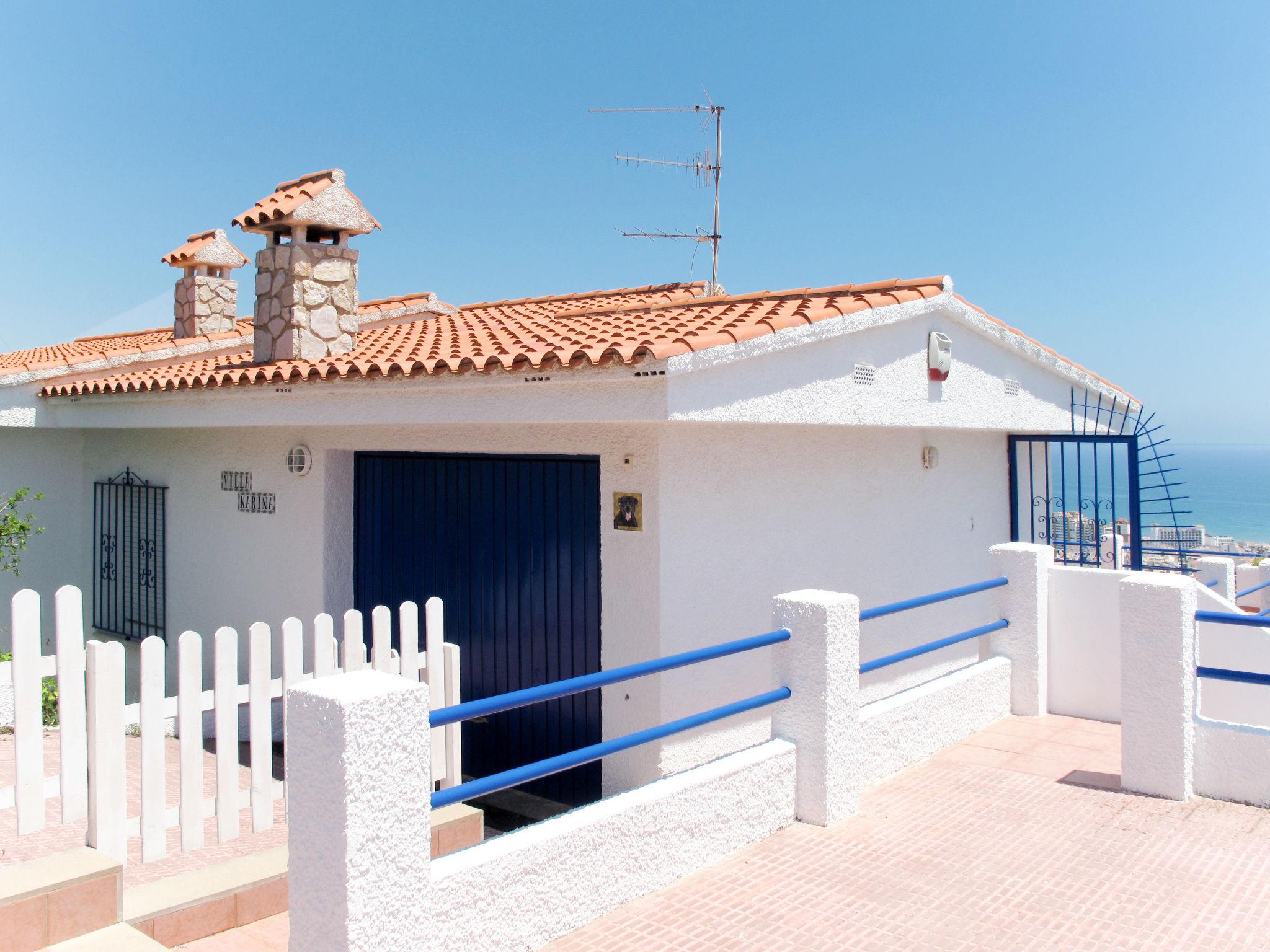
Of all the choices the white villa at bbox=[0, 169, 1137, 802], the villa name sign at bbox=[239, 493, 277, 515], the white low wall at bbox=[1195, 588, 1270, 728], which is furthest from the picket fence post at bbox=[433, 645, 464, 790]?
the white low wall at bbox=[1195, 588, 1270, 728]

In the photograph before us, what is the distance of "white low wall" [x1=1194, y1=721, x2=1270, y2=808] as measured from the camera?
18.5 feet

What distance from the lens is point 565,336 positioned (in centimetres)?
764

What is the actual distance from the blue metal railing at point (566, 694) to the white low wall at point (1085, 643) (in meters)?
3.24

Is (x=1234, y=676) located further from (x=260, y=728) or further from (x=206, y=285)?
(x=206, y=285)

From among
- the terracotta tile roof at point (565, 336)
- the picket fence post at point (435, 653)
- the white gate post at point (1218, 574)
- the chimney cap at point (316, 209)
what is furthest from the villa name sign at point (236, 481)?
the white gate post at point (1218, 574)

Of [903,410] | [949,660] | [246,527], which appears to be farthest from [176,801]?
[949,660]

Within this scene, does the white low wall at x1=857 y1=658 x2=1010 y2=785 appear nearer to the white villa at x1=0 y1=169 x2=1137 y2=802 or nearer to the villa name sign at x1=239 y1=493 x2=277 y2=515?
the white villa at x1=0 y1=169 x2=1137 y2=802

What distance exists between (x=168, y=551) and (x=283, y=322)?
9.07 feet

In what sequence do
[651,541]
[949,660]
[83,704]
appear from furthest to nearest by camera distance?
[949,660], [651,541], [83,704]

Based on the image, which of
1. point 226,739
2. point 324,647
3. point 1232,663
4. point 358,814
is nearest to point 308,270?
point 324,647

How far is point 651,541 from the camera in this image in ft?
21.1

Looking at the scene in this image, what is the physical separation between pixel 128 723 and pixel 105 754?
383 mm

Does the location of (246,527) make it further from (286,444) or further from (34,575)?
(34,575)

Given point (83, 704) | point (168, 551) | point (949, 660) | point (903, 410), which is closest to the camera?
point (83, 704)
